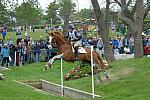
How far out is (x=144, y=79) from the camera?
1744 centimetres

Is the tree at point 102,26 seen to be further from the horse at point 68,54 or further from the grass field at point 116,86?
the horse at point 68,54

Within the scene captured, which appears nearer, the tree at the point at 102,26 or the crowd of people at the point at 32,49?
the tree at the point at 102,26

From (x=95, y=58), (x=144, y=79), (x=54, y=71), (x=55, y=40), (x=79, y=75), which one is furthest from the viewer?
(x=54, y=71)

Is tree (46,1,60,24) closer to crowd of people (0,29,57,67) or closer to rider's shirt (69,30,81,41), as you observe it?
crowd of people (0,29,57,67)

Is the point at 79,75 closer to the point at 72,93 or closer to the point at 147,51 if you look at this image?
the point at 72,93

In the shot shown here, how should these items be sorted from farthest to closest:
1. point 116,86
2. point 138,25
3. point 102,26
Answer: point 102,26 < point 138,25 < point 116,86

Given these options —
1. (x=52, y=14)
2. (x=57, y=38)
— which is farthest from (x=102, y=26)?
(x=52, y=14)

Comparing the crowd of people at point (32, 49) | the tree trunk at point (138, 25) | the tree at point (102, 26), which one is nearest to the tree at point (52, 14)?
the crowd of people at point (32, 49)

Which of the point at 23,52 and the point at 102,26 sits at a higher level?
the point at 102,26

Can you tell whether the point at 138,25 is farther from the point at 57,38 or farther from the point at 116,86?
the point at 116,86

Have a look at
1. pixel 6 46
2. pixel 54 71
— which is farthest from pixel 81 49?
pixel 6 46

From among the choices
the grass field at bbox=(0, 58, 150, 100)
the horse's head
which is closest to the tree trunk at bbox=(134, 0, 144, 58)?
the grass field at bbox=(0, 58, 150, 100)

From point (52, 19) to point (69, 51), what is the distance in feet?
229

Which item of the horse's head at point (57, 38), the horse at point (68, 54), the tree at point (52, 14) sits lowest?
the horse at point (68, 54)
